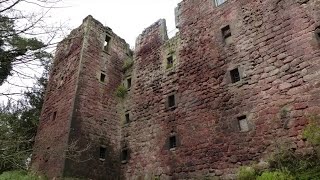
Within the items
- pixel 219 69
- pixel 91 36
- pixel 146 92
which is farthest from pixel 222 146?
pixel 91 36

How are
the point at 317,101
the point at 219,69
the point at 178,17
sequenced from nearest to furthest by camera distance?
the point at 317,101 → the point at 219,69 → the point at 178,17

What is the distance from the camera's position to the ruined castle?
8234 mm

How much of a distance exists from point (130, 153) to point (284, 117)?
680 cm

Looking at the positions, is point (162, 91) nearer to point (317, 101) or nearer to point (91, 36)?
point (91, 36)

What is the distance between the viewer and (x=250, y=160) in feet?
27.0

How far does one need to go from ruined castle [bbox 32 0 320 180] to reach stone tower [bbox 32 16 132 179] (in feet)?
0.17

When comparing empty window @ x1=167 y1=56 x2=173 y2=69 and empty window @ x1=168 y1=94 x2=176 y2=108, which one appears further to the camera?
empty window @ x1=167 y1=56 x2=173 y2=69

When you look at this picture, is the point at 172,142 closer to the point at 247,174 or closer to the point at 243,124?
the point at 243,124

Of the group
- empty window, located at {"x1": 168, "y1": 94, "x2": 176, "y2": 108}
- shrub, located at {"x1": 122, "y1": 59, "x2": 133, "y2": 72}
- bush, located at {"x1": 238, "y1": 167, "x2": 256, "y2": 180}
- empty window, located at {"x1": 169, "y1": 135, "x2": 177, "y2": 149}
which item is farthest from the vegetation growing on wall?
shrub, located at {"x1": 122, "y1": 59, "x2": 133, "y2": 72}

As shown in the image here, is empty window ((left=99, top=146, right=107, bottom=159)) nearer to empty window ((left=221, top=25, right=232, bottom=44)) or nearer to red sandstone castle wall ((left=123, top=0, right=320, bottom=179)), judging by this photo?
red sandstone castle wall ((left=123, top=0, right=320, bottom=179))

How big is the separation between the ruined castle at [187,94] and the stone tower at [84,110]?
5cm

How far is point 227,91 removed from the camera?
9609 millimetres

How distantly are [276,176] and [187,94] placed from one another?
4734mm

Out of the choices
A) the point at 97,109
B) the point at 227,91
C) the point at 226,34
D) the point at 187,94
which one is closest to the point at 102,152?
the point at 97,109
